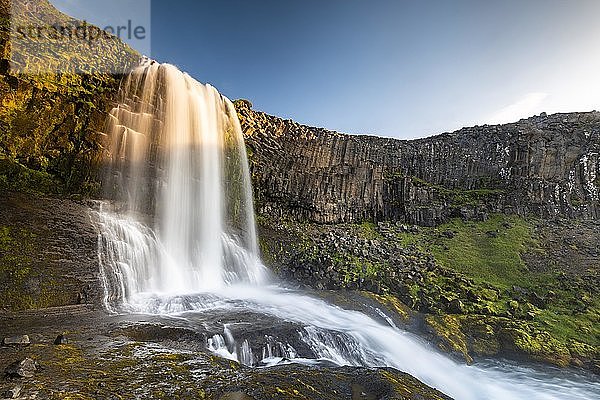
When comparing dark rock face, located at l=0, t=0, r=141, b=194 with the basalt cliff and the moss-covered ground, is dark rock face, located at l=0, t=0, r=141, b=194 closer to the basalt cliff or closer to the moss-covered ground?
the basalt cliff

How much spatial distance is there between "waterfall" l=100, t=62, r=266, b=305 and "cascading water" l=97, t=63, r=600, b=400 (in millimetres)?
62

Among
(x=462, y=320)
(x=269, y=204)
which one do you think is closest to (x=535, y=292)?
(x=462, y=320)

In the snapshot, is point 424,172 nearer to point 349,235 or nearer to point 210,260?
point 349,235

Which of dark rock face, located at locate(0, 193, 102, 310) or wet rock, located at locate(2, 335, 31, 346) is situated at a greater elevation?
dark rock face, located at locate(0, 193, 102, 310)

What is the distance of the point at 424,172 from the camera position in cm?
4372

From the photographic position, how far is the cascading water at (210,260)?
1123 centimetres

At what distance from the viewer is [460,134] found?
154 feet

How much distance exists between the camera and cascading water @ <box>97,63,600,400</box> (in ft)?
36.8

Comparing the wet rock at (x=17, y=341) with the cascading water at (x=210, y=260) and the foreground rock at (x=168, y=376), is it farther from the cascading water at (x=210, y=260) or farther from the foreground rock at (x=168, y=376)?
the cascading water at (x=210, y=260)

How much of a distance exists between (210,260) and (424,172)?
105 ft

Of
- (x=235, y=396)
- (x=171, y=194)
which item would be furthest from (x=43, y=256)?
(x=235, y=396)

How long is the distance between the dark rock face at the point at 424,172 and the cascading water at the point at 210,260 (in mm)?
5518

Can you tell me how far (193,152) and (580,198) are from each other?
41.0 metres

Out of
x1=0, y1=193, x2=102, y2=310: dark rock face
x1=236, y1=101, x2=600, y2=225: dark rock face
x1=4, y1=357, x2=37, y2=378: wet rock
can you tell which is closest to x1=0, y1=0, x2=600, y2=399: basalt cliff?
x1=0, y1=193, x2=102, y2=310: dark rock face
